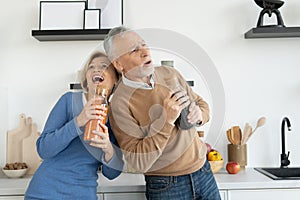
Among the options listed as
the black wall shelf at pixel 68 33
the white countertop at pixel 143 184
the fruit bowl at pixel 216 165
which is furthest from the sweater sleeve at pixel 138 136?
the black wall shelf at pixel 68 33

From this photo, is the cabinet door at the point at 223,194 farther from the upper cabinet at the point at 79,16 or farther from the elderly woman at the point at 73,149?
the upper cabinet at the point at 79,16

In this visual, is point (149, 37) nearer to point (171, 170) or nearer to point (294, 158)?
point (171, 170)

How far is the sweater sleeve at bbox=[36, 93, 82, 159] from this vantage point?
5.08 ft

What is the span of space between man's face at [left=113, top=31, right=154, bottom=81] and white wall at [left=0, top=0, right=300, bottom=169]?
2.97 feet

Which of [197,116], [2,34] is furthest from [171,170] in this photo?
[2,34]

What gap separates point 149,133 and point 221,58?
3.37 feet

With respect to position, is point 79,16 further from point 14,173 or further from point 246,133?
point 246,133

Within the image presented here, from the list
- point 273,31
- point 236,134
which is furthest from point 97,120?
point 273,31

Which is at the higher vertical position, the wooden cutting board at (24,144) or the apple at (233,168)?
the wooden cutting board at (24,144)

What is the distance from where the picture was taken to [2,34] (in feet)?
8.00

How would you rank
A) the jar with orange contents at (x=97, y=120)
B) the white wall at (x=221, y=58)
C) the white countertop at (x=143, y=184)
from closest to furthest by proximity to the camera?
the jar with orange contents at (x=97, y=120)
the white countertop at (x=143, y=184)
the white wall at (x=221, y=58)

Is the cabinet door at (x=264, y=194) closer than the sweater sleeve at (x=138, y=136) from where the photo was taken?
No

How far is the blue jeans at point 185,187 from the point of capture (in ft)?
5.42

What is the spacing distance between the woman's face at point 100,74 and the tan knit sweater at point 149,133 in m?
0.05
